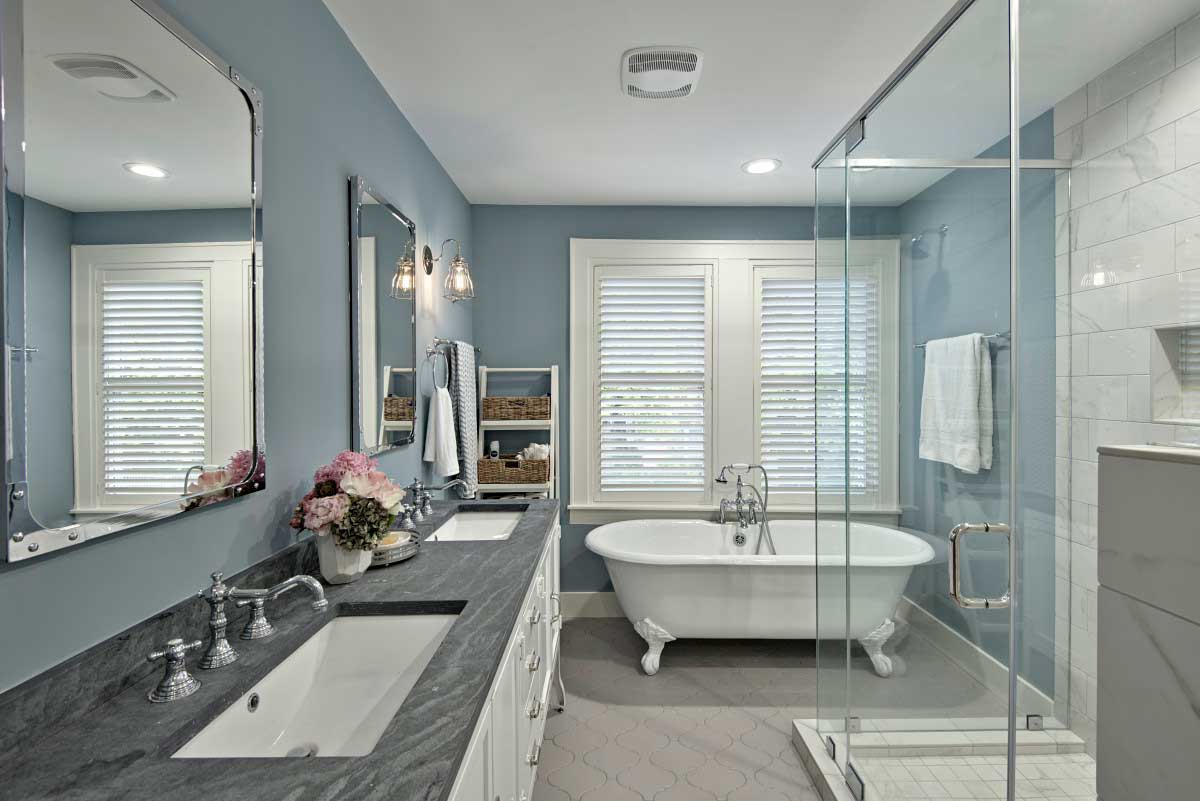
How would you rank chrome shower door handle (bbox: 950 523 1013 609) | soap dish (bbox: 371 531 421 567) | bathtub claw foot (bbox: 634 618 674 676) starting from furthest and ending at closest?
bathtub claw foot (bbox: 634 618 674 676), soap dish (bbox: 371 531 421 567), chrome shower door handle (bbox: 950 523 1013 609)

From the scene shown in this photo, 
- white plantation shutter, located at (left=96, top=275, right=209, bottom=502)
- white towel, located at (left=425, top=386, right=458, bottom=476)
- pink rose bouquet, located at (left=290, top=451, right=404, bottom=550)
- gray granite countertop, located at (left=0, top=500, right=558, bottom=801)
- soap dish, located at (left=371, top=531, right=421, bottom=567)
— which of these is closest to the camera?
gray granite countertop, located at (left=0, top=500, right=558, bottom=801)

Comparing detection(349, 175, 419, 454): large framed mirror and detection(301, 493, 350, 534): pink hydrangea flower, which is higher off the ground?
detection(349, 175, 419, 454): large framed mirror

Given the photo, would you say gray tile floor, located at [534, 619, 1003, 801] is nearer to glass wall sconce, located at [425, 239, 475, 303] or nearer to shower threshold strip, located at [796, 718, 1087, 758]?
shower threshold strip, located at [796, 718, 1087, 758]

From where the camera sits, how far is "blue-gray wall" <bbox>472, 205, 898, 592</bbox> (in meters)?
3.92

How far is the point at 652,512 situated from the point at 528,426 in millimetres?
951

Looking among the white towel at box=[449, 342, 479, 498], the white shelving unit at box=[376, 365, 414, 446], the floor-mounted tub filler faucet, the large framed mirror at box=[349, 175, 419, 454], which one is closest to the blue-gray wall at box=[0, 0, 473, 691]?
the large framed mirror at box=[349, 175, 419, 454]

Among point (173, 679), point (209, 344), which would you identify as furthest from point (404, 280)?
point (173, 679)

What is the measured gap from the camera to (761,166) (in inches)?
127

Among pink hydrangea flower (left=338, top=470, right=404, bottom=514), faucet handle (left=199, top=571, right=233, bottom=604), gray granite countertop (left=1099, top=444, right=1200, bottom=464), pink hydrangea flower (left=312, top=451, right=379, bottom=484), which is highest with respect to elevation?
gray granite countertop (left=1099, top=444, right=1200, bottom=464)

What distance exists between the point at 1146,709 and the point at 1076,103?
1.08 m

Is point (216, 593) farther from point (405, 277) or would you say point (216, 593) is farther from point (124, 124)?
point (405, 277)

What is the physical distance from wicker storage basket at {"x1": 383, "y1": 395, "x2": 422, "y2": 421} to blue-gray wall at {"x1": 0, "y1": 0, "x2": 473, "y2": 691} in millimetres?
191

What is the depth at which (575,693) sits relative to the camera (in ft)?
9.55

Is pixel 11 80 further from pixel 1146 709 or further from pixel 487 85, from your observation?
pixel 1146 709
